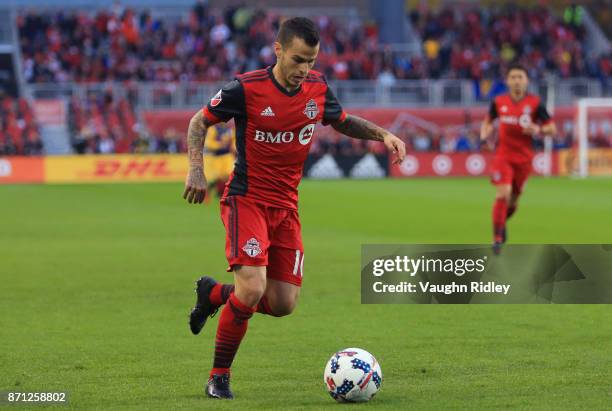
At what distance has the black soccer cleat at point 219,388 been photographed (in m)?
6.82

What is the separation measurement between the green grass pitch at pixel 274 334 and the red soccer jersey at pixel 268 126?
121 cm

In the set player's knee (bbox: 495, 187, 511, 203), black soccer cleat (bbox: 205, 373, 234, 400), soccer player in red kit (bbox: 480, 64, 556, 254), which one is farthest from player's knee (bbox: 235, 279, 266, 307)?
soccer player in red kit (bbox: 480, 64, 556, 254)

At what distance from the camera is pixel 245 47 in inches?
1786

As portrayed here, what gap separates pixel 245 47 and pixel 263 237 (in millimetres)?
38914

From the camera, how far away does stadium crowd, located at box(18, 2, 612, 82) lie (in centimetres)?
4309

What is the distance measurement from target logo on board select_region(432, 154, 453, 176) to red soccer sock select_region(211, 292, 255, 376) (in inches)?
1316

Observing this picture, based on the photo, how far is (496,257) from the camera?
10234 millimetres

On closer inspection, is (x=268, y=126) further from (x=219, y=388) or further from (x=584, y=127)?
(x=584, y=127)

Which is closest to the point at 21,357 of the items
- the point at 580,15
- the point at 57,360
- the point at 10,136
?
the point at 57,360

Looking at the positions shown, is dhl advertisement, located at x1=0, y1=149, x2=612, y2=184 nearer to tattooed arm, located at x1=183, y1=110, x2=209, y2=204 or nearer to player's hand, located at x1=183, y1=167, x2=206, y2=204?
tattooed arm, located at x1=183, y1=110, x2=209, y2=204

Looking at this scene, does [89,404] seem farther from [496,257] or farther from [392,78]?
[392,78]

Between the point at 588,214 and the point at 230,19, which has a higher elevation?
the point at 230,19

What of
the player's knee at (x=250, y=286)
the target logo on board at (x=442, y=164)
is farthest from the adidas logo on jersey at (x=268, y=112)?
the target logo on board at (x=442, y=164)

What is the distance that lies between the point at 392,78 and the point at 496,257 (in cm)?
3607
